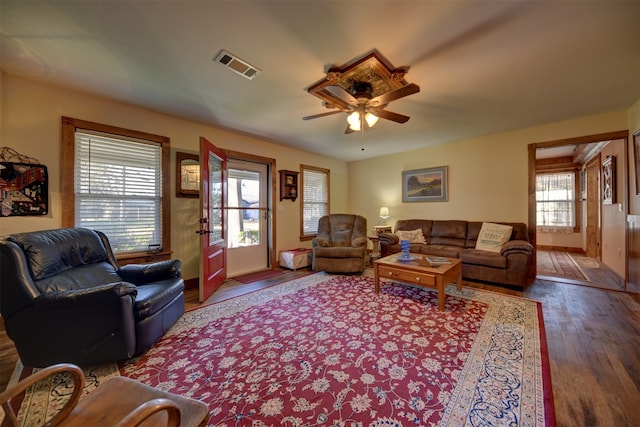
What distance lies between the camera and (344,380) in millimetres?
1609

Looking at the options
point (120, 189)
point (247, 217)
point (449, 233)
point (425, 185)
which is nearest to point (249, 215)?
point (247, 217)

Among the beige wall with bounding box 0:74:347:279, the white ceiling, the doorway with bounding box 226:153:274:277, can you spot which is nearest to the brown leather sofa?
the white ceiling

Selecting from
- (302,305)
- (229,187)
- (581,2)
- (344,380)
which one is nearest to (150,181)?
(229,187)

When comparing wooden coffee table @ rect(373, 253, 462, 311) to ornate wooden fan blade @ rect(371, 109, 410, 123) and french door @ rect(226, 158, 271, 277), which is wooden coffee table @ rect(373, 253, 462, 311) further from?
french door @ rect(226, 158, 271, 277)

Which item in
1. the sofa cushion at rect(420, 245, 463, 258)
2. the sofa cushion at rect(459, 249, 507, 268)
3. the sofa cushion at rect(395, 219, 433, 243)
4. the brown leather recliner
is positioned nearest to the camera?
the sofa cushion at rect(459, 249, 507, 268)

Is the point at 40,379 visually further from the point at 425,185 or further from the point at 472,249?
the point at 425,185

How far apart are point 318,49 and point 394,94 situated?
0.77 meters

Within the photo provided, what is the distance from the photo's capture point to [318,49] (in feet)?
6.45

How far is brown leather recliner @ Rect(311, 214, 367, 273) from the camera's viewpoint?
4090 millimetres

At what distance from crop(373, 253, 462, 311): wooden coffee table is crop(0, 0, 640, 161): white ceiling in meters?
1.97

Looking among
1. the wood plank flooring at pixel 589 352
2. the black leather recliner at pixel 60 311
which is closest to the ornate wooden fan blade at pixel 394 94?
the wood plank flooring at pixel 589 352

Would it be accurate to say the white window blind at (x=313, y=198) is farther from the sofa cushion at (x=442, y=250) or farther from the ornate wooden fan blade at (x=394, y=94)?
the ornate wooden fan blade at (x=394, y=94)

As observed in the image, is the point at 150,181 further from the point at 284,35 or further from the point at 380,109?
the point at 380,109

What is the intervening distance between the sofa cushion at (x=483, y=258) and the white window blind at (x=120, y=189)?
14.6 ft
